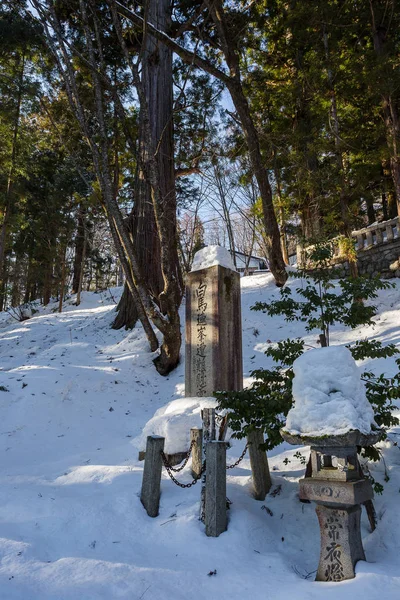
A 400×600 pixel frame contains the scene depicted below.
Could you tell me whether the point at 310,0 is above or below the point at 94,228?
above

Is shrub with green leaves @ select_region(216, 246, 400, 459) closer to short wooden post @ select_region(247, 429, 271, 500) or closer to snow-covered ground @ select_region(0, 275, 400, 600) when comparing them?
short wooden post @ select_region(247, 429, 271, 500)

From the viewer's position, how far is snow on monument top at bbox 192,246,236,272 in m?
6.21

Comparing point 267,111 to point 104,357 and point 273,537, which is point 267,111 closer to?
point 104,357

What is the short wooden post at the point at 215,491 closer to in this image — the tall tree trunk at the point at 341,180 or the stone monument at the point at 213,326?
the stone monument at the point at 213,326

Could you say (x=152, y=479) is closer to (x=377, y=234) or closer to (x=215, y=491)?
(x=215, y=491)

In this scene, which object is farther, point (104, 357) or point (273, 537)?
point (104, 357)

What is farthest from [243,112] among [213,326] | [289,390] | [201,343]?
[289,390]

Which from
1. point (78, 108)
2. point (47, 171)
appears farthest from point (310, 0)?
point (47, 171)

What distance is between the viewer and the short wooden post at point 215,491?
3422 mm

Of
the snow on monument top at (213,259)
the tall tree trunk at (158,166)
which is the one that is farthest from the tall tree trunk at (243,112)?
the snow on monument top at (213,259)

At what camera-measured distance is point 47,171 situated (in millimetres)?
20266

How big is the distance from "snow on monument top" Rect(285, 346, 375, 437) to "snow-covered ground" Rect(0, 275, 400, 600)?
0.97 meters

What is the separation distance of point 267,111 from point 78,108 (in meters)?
10.8

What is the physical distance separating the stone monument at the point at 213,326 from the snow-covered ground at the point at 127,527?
3.42 ft
